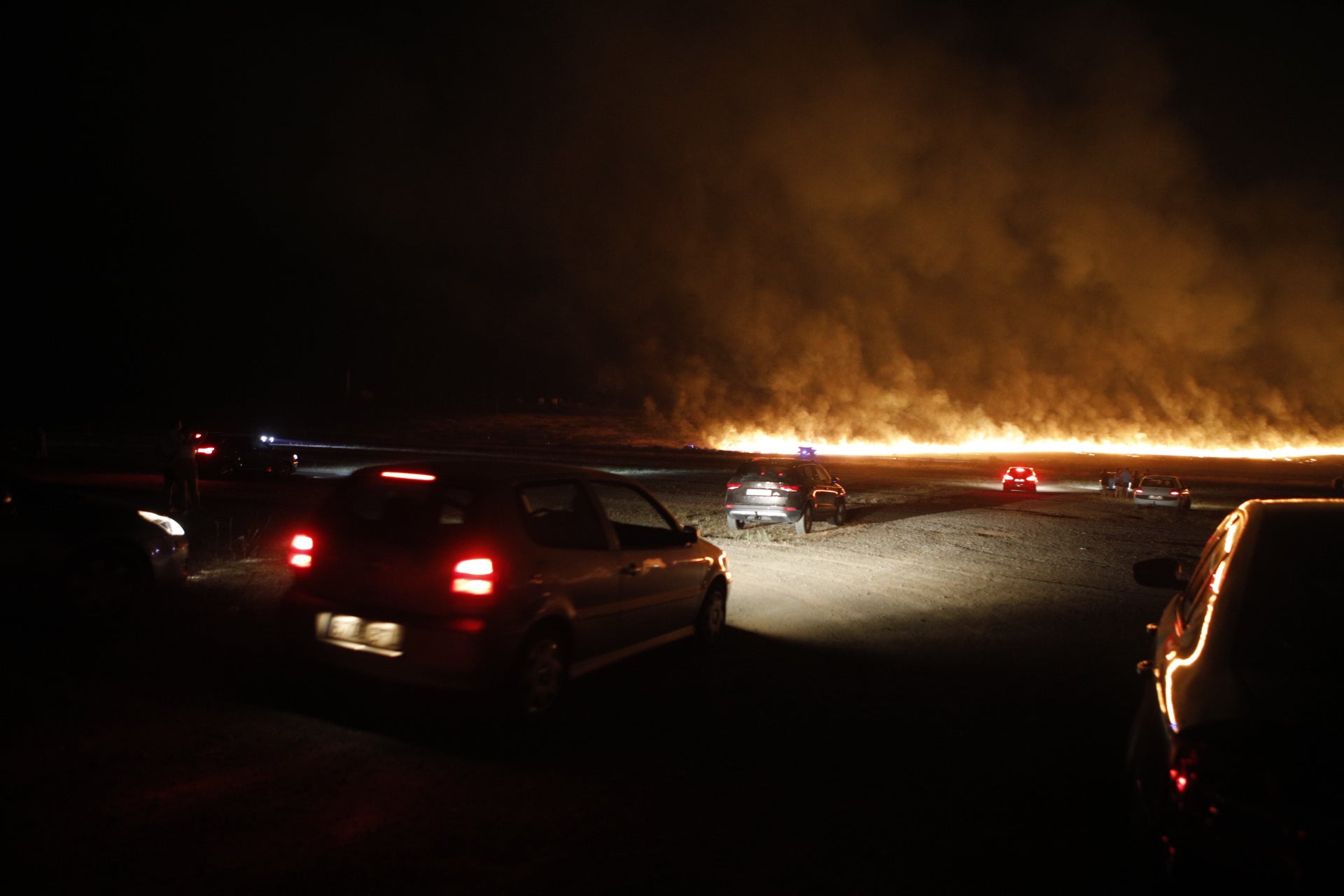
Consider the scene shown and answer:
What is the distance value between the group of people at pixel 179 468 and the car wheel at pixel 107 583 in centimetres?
820

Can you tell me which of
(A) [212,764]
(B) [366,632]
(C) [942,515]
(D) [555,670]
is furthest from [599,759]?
(C) [942,515]

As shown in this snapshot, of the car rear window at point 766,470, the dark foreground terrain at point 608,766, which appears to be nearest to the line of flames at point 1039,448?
the car rear window at point 766,470

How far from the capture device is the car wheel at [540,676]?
16.6 feet

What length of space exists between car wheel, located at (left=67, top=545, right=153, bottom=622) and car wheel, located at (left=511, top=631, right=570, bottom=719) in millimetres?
4178

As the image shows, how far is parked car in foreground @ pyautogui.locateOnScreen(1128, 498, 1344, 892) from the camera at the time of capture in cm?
226

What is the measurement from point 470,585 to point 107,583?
164 inches

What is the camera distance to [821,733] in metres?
5.30

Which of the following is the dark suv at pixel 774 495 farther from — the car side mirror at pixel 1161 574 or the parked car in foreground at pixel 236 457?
the parked car in foreground at pixel 236 457

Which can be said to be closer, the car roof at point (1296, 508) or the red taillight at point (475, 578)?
the car roof at point (1296, 508)

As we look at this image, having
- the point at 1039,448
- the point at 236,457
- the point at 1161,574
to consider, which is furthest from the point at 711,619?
the point at 1039,448

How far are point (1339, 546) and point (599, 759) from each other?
3535 mm

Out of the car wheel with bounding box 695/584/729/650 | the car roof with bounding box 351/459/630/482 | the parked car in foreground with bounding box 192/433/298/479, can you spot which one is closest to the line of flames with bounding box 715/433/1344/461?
the parked car in foreground with bounding box 192/433/298/479

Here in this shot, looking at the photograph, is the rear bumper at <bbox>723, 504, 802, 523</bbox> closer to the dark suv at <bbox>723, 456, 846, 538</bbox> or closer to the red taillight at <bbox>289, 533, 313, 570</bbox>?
the dark suv at <bbox>723, 456, 846, 538</bbox>

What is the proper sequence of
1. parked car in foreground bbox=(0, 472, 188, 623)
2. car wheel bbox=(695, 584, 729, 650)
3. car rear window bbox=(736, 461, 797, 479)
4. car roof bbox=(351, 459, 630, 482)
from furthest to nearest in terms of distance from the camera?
car rear window bbox=(736, 461, 797, 479) < car wheel bbox=(695, 584, 729, 650) < parked car in foreground bbox=(0, 472, 188, 623) < car roof bbox=(351, 459, 630, 482)
